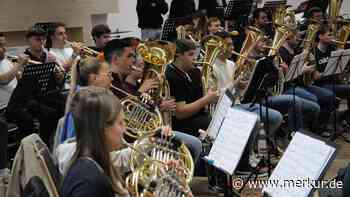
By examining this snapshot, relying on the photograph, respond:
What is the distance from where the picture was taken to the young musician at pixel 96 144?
192cm

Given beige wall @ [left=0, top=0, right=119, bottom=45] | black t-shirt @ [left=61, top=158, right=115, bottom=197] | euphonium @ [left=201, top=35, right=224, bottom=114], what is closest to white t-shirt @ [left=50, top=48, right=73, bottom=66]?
beige wall @ [left=0, top=0, right=119, bottom=45]

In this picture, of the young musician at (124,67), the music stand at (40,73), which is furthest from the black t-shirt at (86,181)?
the music stand at (40,73)

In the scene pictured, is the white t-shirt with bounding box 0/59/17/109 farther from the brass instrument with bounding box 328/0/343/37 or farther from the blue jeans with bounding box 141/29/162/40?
the brass instrument with bounding box 328/0/343/37

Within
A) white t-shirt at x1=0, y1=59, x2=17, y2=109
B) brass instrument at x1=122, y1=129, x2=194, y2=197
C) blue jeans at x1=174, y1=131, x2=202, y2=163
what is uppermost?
brass instrument at x1=122, y1=129, x2=194, y2=197

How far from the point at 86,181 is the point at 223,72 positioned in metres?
3.48

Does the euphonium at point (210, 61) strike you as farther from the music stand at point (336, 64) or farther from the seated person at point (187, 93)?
the music stand at point (336, 64)

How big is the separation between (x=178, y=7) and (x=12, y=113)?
4.16 metres

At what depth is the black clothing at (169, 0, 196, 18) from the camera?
8445 mm

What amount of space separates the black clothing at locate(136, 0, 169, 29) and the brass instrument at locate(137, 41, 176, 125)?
387 cm

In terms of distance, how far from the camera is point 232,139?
9.87 feet

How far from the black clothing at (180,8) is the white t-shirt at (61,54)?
2.44m

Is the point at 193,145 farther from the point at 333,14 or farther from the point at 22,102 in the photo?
the point at 333,14

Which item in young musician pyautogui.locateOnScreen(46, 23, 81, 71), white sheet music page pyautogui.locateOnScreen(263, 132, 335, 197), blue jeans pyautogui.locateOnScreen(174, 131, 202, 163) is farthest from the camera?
young musician pyautogui.locateOnScreen(46, 23, 81, 71)

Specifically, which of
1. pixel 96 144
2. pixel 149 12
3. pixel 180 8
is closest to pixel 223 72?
pixel 149 12
